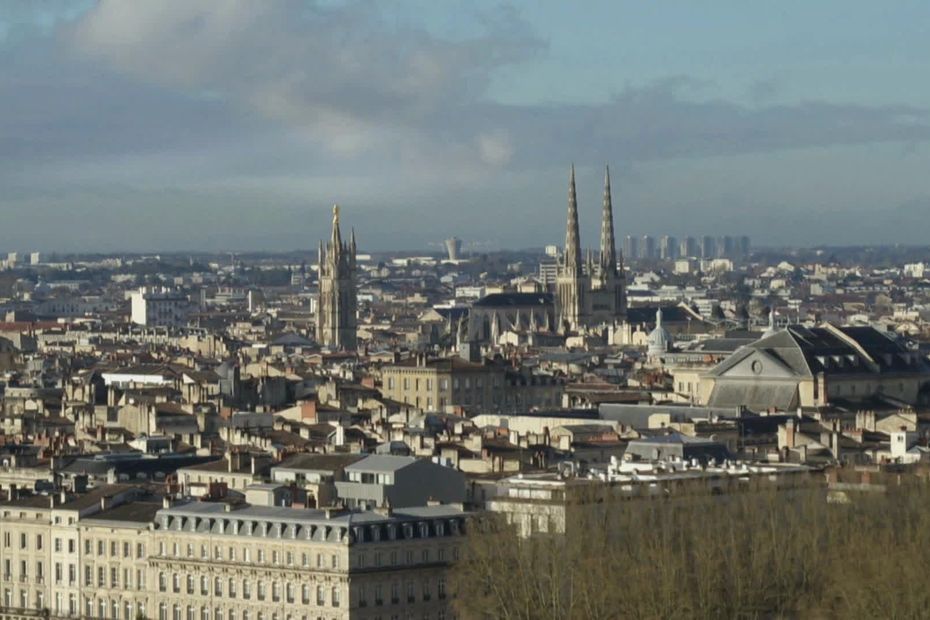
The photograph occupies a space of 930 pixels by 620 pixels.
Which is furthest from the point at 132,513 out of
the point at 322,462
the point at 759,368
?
the point at 759,368

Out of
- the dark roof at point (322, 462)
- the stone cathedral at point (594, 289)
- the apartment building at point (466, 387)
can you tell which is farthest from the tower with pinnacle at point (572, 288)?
the dark roof at point (322, 462)

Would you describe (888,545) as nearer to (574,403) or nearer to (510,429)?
(510,429)

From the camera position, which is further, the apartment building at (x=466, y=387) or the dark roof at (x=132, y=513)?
the apartment building at (x=466, y=387)

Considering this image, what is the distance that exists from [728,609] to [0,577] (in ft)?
56.1

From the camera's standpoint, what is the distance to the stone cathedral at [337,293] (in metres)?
181

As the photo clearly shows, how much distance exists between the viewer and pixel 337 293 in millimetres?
182625

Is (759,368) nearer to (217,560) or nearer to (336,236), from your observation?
(217,560)

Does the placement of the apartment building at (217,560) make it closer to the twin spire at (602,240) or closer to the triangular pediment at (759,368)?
the triangular pediment at (759,368)

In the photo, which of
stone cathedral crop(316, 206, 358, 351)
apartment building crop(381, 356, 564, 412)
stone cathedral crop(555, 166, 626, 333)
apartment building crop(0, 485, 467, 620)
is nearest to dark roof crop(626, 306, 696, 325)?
stone cathedral crop(555, 166, 626, 333)

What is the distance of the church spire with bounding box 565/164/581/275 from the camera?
622 feet

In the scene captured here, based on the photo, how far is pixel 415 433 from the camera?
7969 cm

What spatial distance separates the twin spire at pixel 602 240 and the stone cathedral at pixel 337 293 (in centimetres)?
1355

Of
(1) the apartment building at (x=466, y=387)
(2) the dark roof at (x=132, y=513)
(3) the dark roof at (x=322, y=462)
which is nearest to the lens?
(2) the dark roof at (x=132, y=513)

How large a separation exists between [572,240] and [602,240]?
582cm
